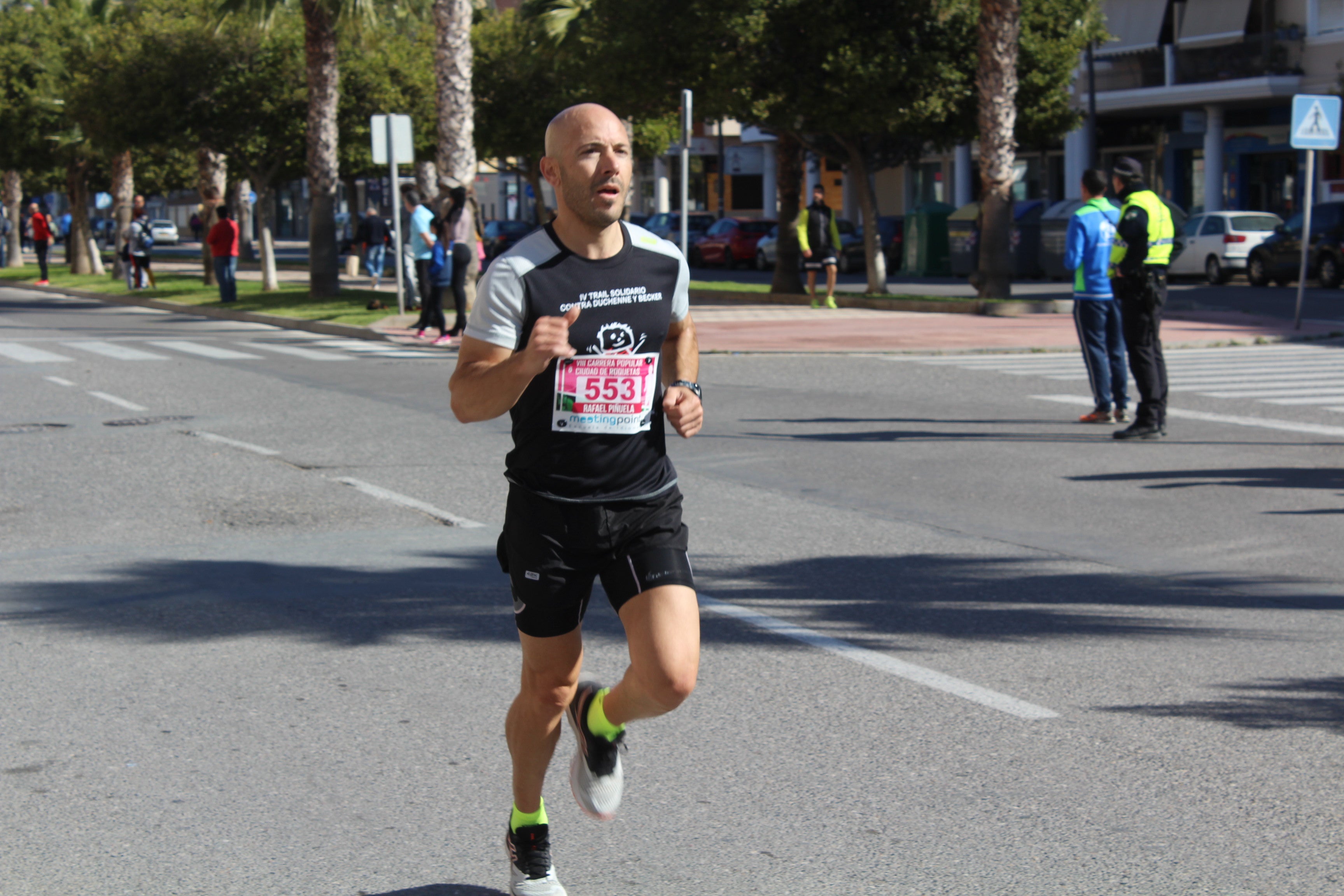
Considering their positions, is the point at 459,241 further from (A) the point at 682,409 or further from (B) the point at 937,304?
(A) the point at 682,409

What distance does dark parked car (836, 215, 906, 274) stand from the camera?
42.5m

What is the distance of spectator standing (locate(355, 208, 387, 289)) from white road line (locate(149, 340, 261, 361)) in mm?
11323

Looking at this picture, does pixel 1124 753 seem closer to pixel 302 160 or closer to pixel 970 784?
pixel 970 784

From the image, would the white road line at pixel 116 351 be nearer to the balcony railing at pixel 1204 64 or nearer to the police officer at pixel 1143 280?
the police officer at pixel 1143 280

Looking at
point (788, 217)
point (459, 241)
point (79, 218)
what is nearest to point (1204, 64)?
point (788, 217)

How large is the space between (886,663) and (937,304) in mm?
20773

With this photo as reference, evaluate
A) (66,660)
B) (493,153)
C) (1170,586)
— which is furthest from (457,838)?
(493,153)

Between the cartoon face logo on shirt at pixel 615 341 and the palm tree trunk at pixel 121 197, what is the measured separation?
34258 mm

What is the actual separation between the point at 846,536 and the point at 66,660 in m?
3.90

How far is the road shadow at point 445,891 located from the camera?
363 cm

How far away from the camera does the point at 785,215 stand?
1193 inches

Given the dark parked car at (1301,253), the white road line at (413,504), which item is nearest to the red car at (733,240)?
the dark parked car at (1301,253)

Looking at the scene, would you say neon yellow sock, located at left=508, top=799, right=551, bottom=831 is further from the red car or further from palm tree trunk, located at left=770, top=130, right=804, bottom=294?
the red car

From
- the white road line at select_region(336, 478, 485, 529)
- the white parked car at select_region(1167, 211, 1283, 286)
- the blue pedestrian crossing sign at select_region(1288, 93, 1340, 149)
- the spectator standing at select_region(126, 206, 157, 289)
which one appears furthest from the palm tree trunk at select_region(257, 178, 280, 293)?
the white road line at select_region(336, 478, 485, 529)
